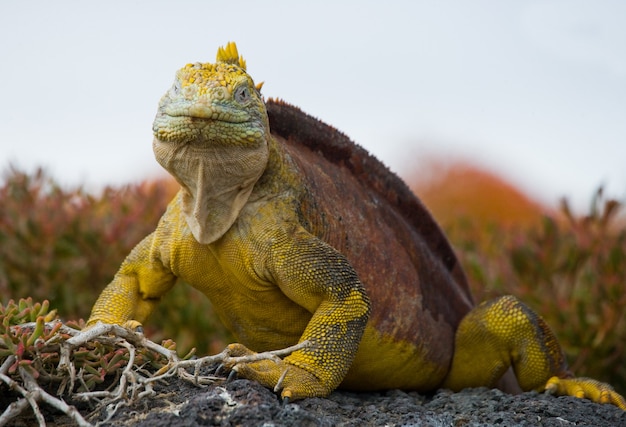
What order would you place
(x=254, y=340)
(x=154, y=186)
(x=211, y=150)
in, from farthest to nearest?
(x=154, y=186) → (x=254, y=340) → (x=211, y=150)

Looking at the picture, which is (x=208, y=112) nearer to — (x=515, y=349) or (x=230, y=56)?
(x=230, y=56)

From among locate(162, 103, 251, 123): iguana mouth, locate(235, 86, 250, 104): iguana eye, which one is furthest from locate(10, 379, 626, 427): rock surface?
locate(235, 86, 250, 104): iguana eye

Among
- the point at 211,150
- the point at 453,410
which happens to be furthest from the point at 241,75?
the point at 453,410

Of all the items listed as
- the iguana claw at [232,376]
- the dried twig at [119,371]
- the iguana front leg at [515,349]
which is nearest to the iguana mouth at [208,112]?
the dried twig at [119,371]

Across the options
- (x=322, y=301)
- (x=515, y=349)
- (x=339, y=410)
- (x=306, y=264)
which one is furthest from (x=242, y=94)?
(x=515, y=349)

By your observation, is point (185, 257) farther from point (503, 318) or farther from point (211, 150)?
point (503, 318)

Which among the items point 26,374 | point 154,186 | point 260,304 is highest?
point 154,186
